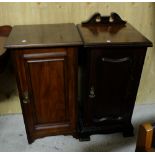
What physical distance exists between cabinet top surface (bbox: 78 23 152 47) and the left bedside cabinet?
0.08 meters

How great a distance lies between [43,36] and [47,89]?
34 centimetres

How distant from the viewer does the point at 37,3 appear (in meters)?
1.53

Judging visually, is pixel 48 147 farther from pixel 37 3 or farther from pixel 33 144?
pixel 37 3

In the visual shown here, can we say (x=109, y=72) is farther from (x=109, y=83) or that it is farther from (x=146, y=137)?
(x=146, y=137)

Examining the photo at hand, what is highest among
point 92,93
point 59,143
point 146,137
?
point 146,137

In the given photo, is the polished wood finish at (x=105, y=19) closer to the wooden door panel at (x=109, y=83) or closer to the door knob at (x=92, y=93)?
the wooden door panel at (x=109, y=83)

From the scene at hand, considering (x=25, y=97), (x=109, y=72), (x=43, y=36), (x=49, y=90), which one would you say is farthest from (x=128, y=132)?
(x=43, y=36)

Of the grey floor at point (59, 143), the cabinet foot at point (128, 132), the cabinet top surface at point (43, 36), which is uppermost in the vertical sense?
the cabinet top surface at point (43, 36)

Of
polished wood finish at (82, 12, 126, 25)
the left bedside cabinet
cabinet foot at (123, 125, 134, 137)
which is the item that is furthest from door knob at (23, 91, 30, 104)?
cabinet foot at (123, 125, 134, 137)

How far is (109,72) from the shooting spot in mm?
1381

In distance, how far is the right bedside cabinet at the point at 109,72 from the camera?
1.29m

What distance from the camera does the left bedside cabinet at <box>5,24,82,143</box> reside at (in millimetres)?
1246

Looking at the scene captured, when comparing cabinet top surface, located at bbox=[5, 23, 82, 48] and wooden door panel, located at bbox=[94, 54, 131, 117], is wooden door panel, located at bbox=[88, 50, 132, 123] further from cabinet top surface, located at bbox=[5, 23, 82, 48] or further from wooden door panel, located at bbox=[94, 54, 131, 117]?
cabinet top surface, located at bbox=[5, 23, 82, 48]

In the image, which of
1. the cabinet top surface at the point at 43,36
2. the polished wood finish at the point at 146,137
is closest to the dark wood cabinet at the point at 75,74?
the cabinet top surface at the point at 43,36
